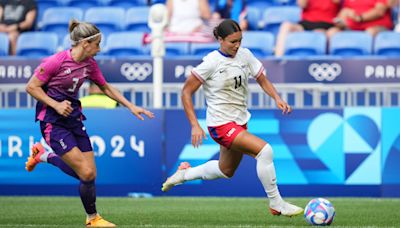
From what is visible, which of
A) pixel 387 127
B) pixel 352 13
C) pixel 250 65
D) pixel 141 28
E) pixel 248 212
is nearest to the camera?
pixel 250 65

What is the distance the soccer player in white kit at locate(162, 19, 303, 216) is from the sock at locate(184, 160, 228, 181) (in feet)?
0.33

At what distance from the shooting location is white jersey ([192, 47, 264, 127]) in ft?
35.9

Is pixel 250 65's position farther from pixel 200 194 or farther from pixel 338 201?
pixel 200 194

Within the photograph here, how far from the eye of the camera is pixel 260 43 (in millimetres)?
18109

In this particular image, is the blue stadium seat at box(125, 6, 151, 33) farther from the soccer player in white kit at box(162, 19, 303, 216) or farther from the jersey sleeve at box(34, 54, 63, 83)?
the jersey sleeve at box(34, 54, 63, 83)

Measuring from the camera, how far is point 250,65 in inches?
438

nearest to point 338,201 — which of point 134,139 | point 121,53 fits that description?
point 134,139

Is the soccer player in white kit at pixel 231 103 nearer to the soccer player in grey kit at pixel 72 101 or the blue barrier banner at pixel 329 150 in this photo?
the soccer player in grey kit at pixel 72 101

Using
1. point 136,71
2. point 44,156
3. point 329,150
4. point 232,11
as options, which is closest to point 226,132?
point 44,156

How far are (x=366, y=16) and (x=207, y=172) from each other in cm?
778

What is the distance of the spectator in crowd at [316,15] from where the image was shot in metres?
18.5

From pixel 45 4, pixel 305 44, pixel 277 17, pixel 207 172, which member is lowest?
pixel 207 172

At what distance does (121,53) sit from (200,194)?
409 cm

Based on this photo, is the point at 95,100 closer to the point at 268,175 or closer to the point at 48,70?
the point at 48,70
